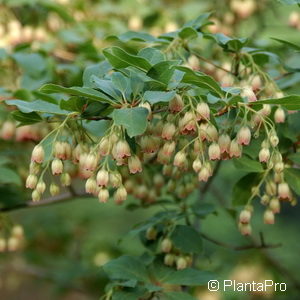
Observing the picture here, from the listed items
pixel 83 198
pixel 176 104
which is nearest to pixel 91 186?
pixel 176 104

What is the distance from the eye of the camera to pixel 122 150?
2092 millimetres

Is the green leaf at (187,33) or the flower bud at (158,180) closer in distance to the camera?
the green leaf at (187,33)

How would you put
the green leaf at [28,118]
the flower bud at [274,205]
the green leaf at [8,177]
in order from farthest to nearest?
the green leaf at [8,177]
the flower bud at [274,205]
the green leaf at [28,118]

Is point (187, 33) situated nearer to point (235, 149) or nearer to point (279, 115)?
point (279, 115)

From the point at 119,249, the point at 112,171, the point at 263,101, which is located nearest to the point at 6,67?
the point at 119,249

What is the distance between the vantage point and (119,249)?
4895mm

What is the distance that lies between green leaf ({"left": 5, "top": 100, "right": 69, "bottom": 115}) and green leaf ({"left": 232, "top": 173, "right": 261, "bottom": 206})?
0.82 meters

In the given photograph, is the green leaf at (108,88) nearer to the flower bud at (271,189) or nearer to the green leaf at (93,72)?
the green leaf at (93,72)

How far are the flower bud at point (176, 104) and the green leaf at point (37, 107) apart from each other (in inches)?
14.7

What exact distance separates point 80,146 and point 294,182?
84 centimetres

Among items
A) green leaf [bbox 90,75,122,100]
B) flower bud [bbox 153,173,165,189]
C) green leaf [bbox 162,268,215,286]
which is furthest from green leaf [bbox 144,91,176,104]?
flower bud [bbox 153,173,165,189]

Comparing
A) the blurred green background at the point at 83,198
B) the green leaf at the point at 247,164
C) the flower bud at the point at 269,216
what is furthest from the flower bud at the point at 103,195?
the blurred green background at the point at 83,198

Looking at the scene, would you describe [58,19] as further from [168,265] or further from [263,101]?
[263,101]

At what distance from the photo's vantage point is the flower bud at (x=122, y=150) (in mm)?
2092
